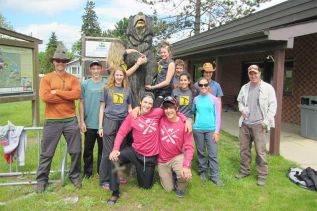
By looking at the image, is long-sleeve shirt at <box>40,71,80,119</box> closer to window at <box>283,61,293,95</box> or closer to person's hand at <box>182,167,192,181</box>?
person's hand at <box>182,167,192,181</box>

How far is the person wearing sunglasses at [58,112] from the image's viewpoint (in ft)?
15.1

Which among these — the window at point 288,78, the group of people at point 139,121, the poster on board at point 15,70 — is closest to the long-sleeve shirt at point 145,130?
the group of people at point 139,121

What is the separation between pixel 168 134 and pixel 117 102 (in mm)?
809

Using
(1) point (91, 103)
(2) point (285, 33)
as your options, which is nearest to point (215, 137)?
(1) point (91, 103)

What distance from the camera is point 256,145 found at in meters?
5.30

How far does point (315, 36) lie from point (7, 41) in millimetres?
8106

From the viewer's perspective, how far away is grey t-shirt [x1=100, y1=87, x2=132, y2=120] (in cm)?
479

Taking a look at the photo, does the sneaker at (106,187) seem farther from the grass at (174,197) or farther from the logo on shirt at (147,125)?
the logo on shirt at (147,125)

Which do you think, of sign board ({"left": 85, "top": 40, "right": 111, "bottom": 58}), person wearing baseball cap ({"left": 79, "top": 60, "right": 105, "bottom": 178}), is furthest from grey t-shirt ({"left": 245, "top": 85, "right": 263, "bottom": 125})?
sign board ({"left": 85, "top": 40, "right": 111, "bottom": 58})

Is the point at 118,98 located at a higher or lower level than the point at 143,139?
higher

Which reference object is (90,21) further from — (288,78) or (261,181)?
(261,181)

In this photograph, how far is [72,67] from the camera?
72.8 m

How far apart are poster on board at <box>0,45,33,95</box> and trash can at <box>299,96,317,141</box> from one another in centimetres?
693

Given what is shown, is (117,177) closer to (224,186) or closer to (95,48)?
(224,186)
